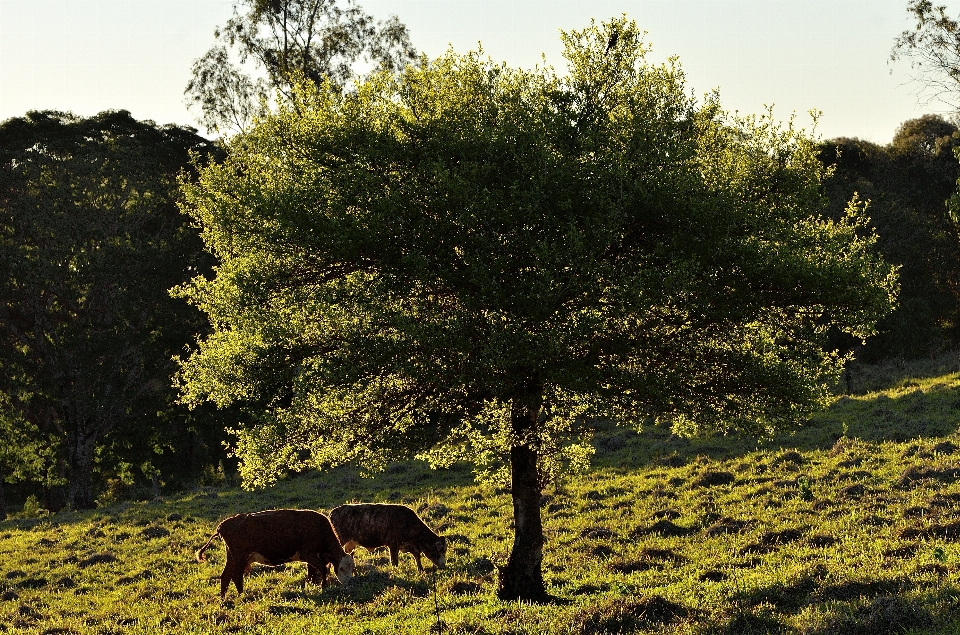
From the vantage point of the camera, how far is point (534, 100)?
1703 cm

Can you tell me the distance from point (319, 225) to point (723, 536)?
13.8 meters

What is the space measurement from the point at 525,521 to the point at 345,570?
199 inches

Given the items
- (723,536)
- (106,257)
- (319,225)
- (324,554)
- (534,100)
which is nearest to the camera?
(319,225)

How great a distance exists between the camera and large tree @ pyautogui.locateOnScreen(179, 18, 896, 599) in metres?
15.5

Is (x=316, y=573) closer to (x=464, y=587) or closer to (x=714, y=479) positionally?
(x=464, y=587)

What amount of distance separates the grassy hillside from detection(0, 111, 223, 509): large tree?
8.47 metres

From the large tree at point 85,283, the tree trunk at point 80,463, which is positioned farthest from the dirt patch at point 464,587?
the tree trunk at point 80,463

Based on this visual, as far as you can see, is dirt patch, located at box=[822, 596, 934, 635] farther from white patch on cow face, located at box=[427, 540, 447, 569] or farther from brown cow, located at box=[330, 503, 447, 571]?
brown cow, located at box=[330, 503, 447, 571]

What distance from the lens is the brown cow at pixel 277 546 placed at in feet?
65.8

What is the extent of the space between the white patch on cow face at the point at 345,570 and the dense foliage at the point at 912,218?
118ft

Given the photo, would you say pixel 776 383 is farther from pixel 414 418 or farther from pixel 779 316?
pixel 414 418

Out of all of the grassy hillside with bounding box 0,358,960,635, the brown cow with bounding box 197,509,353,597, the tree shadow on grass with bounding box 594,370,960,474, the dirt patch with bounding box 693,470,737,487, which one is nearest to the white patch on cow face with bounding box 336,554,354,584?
the brown cow with bounding box 197,509,353,597

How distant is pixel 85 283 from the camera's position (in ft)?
150

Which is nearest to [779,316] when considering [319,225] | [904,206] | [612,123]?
[612,123]
